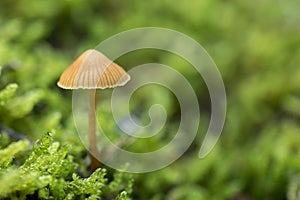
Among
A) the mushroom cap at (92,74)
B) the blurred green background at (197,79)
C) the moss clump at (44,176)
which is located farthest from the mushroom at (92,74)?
the blurred green background at (197,79)

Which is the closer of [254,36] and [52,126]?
[52,126]

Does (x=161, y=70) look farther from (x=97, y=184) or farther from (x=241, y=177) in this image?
(x=97, y=184)

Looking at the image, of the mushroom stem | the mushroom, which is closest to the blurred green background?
the mushroom stem

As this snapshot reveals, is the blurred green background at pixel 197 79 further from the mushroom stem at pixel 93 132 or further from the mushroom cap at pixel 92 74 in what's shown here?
the mushroom cap at pixel 92 74

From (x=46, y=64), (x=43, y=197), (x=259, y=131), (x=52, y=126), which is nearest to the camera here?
(x=43, y=197)

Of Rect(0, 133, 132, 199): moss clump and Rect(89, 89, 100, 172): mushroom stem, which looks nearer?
Rect(0, 133, 132, 199): moss clump

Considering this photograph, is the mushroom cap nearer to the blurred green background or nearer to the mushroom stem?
the mushroom stem

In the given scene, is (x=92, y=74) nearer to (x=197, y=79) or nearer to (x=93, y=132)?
(x=93, y=132)

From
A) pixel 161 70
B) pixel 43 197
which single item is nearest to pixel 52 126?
pixel 43 197
